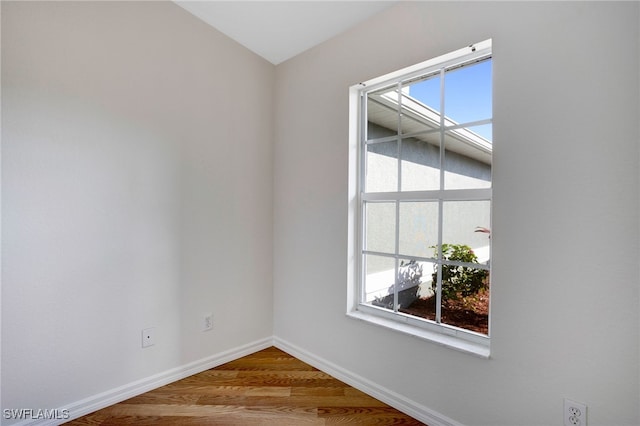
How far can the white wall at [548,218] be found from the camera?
3.75 feet

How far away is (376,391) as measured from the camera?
1.87 meters

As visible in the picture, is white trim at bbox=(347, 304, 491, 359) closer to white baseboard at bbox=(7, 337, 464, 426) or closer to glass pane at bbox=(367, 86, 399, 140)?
white baseboard at bbox=(7, 337, 464, 426)

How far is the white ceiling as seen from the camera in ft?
6.27

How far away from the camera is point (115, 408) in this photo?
69.9 inches

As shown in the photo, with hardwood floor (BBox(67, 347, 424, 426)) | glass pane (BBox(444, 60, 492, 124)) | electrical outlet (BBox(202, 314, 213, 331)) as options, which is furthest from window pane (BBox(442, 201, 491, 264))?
electrical outlet (BBox(202, 314, 213, 331))

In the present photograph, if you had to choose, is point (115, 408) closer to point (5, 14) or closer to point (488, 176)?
point (5, 14)

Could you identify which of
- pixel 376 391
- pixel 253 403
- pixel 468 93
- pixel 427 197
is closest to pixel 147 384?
pixel 253 403

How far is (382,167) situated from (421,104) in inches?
17.4

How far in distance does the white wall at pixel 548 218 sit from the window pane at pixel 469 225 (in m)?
0.13

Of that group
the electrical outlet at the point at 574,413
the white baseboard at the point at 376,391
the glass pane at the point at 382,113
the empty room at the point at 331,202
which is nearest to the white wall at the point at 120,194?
the empty room at the point at 331,202

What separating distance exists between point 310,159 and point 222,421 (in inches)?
68.4

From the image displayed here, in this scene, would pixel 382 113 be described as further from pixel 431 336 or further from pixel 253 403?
pixel 253 403

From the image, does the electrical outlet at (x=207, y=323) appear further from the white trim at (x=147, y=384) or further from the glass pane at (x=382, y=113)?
the glass pane at (x=382, y=113)

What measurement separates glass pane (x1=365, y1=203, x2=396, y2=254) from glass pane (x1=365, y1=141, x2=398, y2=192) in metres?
0.12
